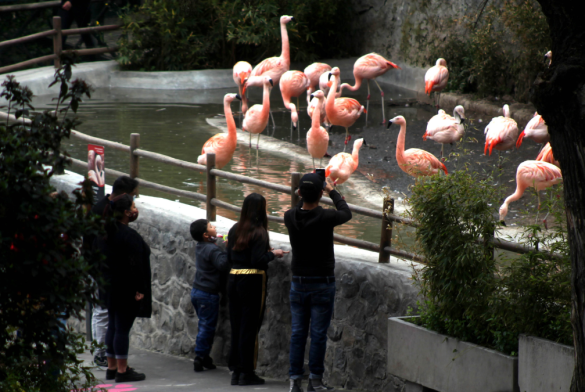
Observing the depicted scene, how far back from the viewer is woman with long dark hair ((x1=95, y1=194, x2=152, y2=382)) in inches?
193

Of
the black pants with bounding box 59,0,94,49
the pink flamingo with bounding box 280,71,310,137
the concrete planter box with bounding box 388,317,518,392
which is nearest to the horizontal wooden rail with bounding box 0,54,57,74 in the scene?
the black pants with bounding box 59,0,94,49

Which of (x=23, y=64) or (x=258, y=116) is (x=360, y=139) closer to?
(x=258, y=116)

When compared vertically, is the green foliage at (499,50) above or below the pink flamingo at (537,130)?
above

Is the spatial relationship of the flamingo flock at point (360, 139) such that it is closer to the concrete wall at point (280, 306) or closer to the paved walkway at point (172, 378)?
the concrete wall at point (280, 306)

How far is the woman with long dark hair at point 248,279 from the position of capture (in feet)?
15.7

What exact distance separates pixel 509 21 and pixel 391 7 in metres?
6.04

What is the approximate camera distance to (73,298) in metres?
2.59

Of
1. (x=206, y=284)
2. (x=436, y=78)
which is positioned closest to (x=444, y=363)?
(x=206, y=284)

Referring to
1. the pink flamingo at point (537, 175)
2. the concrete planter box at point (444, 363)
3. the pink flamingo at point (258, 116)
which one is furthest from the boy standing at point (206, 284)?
the pink flamingo at point (258, 116)

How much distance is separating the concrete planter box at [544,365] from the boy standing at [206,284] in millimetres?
2421

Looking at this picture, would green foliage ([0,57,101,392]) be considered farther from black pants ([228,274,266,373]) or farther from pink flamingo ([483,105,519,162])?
pink flamingo ([483,105,519,162])

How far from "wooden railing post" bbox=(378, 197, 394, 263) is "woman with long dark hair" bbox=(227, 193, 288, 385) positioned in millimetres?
719

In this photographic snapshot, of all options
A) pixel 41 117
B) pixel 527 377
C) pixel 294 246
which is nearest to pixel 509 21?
pixel 294 246

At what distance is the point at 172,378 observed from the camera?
5.41m
